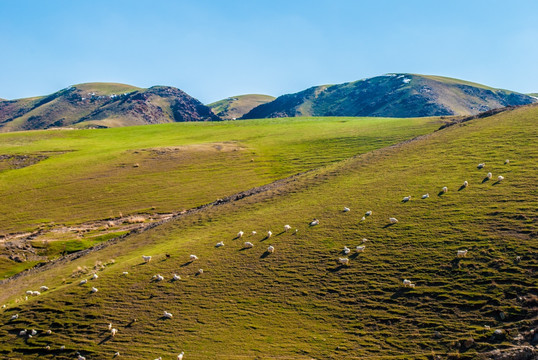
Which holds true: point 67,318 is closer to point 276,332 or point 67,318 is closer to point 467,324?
point 276,332

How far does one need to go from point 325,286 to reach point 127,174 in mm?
49763

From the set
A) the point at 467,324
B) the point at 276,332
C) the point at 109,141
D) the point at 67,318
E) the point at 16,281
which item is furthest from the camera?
the point at 109,141

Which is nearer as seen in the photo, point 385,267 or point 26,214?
point 385,267

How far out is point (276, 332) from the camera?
19.6 meters

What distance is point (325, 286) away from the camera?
22219mm

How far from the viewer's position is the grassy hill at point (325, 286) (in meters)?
18.1

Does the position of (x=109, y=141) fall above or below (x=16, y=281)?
above

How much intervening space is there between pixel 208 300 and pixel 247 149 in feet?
187

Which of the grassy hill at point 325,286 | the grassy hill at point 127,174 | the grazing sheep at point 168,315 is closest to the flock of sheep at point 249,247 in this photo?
the grazing sheep at point 168,315

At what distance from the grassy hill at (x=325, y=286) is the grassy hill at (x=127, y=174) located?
12.3 metres

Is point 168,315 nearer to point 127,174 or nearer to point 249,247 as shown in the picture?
point 249,247

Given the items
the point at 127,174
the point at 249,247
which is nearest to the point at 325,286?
the point at 249,247

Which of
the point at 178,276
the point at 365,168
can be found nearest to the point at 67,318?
the point at 178,276

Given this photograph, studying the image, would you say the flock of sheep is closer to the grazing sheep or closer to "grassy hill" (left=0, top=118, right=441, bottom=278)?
the grazing sheep
